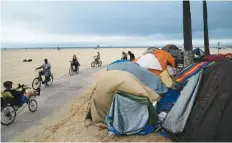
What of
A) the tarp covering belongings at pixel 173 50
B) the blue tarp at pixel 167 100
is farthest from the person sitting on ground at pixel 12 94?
the tarp covering belongings at pixel 173 50

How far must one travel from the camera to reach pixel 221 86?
A: 737 cm

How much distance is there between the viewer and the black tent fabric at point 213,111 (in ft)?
21.8

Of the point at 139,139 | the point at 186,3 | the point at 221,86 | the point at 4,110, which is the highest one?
the point at 186,3

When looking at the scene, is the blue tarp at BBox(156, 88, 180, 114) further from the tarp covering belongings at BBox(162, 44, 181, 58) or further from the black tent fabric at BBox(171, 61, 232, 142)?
the tarp covering belongings at BBox(162, 44, 181, 58)

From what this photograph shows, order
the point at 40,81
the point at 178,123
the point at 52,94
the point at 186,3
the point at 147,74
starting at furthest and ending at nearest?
the point at 40,81 < the point at 52,94 < the point at 186,3 < the point at 147,74 < the point at 178,123

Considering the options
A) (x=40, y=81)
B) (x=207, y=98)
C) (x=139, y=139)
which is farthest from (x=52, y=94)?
(x=207, y=98)

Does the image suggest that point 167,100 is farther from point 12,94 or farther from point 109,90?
point 12,94

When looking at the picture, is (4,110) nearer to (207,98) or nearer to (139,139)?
(139,139)

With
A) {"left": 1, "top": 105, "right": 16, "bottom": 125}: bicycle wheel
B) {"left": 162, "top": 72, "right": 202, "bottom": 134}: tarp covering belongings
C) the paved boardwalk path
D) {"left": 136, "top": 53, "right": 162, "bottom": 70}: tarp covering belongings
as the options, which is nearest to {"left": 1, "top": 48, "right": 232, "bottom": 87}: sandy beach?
the paved boardwalk path

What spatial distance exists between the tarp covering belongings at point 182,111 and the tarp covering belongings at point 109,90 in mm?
995

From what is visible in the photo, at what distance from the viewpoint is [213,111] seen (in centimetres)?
698

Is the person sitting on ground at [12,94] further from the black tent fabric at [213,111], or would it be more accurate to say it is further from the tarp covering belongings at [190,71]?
the tarp covering belongings at [190,71]

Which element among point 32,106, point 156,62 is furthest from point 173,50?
point 32,106

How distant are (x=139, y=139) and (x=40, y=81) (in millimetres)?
10057
